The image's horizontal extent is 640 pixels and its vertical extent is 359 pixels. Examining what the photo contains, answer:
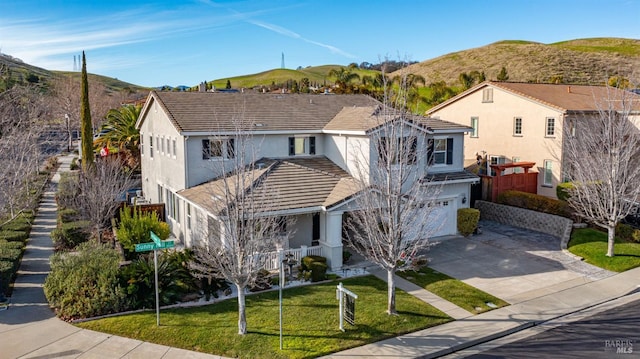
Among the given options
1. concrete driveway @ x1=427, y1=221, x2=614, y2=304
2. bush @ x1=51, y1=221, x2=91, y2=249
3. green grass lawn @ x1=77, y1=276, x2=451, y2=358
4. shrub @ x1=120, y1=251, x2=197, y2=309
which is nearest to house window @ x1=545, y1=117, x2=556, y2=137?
concrete driveway @ x1=427, y1=221, x2=614, y2=304

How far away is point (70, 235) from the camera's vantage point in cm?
2188

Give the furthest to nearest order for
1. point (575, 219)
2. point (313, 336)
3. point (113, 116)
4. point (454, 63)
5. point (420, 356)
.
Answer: point (454, 63)
point (113, 116)
point (575, 219)
point (313, 336)
point (420, 356)

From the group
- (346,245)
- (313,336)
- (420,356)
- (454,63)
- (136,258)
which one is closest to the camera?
(420,356)

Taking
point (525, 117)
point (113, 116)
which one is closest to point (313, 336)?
point (525, 117)

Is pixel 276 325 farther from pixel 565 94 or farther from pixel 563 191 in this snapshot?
pixel 565 94

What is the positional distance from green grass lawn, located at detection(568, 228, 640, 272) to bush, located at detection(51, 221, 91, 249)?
2208 cm

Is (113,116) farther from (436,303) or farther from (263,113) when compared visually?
(436,303)

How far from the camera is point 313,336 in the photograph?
43.4ft

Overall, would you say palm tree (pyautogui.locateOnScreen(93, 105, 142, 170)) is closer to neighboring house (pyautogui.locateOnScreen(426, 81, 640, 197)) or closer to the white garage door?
the white garage door

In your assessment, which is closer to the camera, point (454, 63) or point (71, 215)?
point (71, 215)

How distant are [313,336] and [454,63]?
341 ft

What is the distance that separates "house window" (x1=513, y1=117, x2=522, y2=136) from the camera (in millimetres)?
31109

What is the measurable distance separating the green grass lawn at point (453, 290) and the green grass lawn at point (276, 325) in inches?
47.0

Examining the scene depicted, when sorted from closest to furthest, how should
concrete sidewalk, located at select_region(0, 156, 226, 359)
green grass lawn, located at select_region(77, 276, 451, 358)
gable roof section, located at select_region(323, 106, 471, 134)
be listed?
concrete sidewalk, located at select_region(0, 156, 226, 359) < green grass lawn, located at select_region(77, 276, 451, 358) < gable roof section, located at select_region(323, 106, 471, 134)
